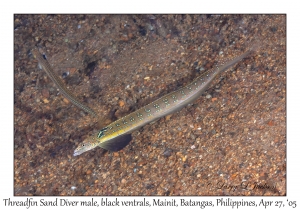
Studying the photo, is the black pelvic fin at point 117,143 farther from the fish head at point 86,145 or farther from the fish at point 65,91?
the fish at point 65,91

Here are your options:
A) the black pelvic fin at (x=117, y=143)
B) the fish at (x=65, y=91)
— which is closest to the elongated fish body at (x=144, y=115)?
the black pelvic fin at (x=117, y=143)

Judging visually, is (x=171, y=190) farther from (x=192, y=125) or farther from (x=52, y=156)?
(x=52, y=156)

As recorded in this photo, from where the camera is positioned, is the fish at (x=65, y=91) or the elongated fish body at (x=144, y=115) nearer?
the elongated fish body at (x=144, y=115)

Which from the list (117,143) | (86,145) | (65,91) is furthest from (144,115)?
(65,91)

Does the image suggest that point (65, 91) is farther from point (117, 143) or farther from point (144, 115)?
point (144, 115)

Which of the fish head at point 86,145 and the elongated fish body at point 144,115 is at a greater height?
the elongated fish body at point 144,115

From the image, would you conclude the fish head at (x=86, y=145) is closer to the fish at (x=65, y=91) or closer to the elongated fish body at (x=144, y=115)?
the elongated fish body at (x=144, y=115)

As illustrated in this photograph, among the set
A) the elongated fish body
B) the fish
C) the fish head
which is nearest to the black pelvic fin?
the elongated fish body
